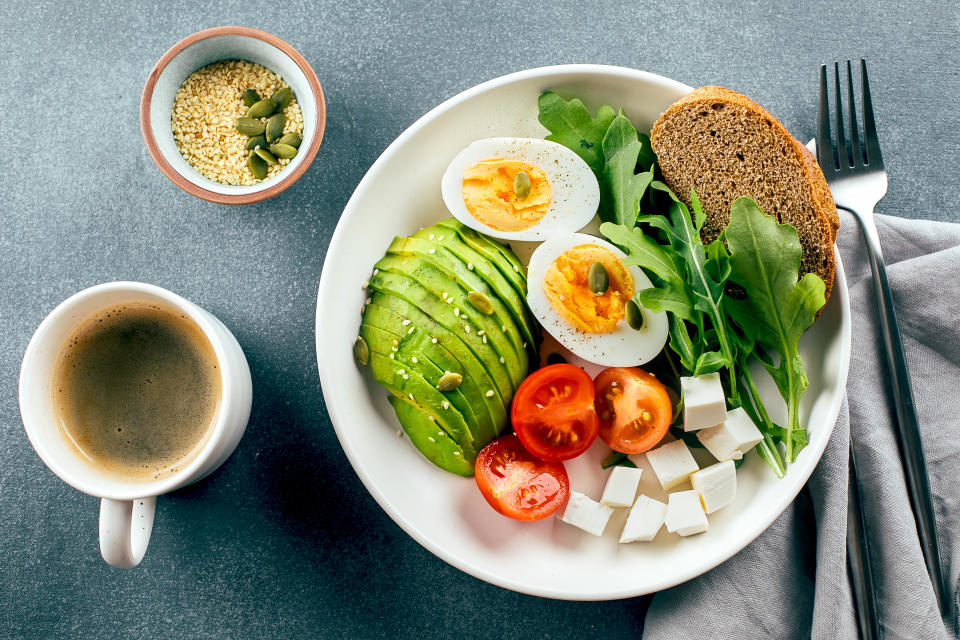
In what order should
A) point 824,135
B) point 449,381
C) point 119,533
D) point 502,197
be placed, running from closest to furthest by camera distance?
point 119,533 → point 449,381 → point 502,197 → point 824,135

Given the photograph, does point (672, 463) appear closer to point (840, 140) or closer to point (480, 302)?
point (480, 302)

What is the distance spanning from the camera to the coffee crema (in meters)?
1.29

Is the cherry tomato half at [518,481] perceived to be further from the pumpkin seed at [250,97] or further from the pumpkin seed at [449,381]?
the pumpkin seed at [250,97]

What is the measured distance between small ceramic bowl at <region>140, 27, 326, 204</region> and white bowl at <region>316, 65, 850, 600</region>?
6.8 inches

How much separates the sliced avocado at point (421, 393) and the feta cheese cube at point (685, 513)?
0.43 metres

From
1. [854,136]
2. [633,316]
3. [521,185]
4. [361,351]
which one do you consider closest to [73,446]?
[361,351]

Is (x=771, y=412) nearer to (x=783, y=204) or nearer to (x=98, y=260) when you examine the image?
(x=783, y=204)

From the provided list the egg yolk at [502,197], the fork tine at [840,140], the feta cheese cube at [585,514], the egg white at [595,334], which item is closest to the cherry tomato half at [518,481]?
the feta cheese cube at [585,514]

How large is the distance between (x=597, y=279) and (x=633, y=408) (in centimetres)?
27

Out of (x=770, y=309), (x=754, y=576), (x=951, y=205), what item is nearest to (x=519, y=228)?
(x=770, y=309)

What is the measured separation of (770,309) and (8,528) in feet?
5.66

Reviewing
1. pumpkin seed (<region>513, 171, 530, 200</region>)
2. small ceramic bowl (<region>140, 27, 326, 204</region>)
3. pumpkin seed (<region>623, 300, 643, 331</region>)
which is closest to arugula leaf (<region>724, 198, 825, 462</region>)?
pumpkin seed (<region>623, 300, 643, 331</region>)

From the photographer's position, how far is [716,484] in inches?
52.6

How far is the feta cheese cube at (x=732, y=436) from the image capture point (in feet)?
4.31
